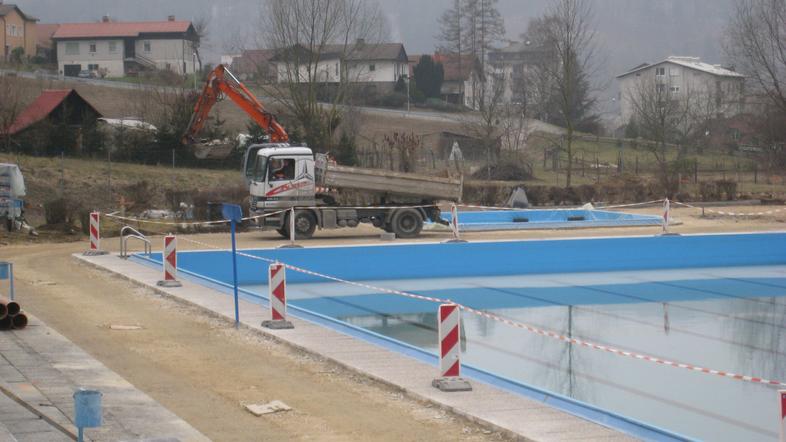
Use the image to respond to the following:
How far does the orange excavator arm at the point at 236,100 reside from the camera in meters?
35.7

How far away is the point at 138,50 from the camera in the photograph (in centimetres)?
11962

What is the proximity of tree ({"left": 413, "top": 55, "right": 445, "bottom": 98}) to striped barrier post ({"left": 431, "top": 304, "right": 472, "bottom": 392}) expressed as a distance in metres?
101

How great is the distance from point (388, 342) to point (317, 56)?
37.7 meters

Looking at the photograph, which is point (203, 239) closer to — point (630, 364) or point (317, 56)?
point (630, 364)

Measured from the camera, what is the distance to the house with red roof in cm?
4706

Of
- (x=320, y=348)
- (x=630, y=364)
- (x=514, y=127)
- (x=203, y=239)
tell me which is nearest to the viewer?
(x=320, y=348)

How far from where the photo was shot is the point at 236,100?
36094 mm

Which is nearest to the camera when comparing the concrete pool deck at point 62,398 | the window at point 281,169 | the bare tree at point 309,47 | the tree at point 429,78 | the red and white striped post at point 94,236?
the concrete pool deck at point 62,398

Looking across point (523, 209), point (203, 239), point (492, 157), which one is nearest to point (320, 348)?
point (203, 239)

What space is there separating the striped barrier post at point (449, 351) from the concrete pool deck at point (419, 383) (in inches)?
4.9

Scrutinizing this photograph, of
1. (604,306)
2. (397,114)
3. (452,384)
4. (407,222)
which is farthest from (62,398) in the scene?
(397,114)

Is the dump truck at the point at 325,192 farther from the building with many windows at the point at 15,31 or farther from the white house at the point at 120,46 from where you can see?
the white house at the point at 120,46

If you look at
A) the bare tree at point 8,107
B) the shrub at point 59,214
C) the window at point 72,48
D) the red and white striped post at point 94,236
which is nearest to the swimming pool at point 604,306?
the red and white striped post at point 94,236

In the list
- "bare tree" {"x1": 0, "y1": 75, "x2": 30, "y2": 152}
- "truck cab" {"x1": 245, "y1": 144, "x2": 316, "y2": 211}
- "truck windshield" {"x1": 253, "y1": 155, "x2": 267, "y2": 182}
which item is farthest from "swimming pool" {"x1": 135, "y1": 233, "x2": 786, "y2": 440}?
"bare tree" {"x1": 0, "y1": 75, "x2": 30, "y2": 152}
